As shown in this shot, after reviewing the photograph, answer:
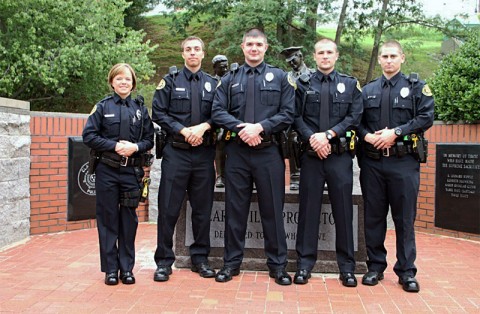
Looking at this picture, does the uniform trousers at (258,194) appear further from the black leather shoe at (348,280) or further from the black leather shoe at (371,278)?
the black leather shoe at (371,278)

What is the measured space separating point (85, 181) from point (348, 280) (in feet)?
12.6

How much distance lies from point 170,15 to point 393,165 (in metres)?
16.5

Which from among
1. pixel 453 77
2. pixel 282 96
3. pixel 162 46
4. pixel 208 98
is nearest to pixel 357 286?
pixel 282 96

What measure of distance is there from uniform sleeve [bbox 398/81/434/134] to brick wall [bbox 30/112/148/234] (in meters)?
4.25

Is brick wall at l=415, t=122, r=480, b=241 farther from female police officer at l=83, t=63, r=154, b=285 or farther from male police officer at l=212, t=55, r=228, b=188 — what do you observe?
female police officer at l=83, t=63, r=154, b=285

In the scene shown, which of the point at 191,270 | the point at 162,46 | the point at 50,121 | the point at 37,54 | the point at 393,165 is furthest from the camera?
the point at 162,46

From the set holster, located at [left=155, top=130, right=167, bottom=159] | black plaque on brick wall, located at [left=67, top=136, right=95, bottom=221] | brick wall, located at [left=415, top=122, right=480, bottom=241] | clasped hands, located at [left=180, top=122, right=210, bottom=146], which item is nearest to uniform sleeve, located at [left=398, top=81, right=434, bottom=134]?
clasped hands, located at [left=180, top=122, right=210, bottom=146]

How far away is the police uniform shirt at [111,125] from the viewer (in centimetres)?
424

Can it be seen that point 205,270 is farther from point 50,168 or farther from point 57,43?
point 57,43

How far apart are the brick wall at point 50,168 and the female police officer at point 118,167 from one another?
2.30m

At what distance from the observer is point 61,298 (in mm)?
3963

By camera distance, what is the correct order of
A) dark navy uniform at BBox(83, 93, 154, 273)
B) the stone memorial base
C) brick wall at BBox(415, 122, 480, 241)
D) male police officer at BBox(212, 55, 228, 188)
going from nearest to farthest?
dark navy uniform at BBox(83, 93, 154, 273) → the stone memorial base → male police officer at BBox(212, 55, 228, 188) → brick wall at BBox(415, 122, 480, 241)

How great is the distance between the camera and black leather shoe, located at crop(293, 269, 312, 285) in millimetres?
4387

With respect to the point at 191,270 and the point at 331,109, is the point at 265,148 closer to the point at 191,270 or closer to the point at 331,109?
the point at 331,109
